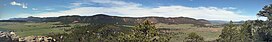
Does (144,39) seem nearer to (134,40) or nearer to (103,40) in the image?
(134,40)

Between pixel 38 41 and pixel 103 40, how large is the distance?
23.3 metres

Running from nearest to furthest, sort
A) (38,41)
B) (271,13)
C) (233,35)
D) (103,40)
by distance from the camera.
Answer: (271,13) → (233,35) → (103,40) → (38,41)

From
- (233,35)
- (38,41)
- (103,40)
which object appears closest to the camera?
(233,35)

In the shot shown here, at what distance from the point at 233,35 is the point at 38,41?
202 ft

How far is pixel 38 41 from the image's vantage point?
368 feet

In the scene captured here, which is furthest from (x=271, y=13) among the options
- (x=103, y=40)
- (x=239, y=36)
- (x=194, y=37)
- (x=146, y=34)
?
(x=103, y=40)

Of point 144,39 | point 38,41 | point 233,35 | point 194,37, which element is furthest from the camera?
point 38,41

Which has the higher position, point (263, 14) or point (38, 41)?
point (263, 14)

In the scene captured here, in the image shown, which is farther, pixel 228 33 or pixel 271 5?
pixel 228 33

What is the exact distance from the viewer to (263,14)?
63844mm

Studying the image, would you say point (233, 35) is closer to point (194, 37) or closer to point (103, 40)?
point (194, 37)

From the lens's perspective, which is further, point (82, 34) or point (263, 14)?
point (82, 34)

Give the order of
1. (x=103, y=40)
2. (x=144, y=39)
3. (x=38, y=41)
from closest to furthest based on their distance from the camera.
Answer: (x=144, y=39), (x=103, y=40), (x=38, y=41)

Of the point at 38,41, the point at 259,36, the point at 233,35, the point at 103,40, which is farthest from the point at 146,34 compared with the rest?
the point at 38,41
